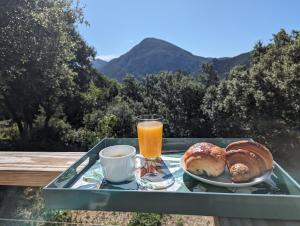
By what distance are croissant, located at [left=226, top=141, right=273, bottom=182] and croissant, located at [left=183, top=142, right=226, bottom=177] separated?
3 centimetres

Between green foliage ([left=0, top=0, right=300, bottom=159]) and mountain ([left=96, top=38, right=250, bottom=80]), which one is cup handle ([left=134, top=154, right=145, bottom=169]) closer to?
green foliage ([left=0, top=0, right=300, bottom=159])

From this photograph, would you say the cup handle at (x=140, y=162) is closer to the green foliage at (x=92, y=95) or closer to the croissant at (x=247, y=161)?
the croissant at (x=247, y=161)

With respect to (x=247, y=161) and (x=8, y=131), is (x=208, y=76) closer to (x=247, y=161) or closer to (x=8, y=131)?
(x=8, y=131)

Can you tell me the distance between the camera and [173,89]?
14.3 m

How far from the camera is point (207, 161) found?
3.12 ft

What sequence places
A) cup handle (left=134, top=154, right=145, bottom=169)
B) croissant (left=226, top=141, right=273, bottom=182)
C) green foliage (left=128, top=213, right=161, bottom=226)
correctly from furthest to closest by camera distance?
green foliage (left=128, top=213, right=161, bottom=226), cup handle (left=134, top=154, right=145, bottom=169), croissant (left=226, top=141, right=273, bottom=182)

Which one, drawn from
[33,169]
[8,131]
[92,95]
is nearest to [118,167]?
[33,169]

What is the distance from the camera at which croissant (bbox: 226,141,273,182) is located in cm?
91

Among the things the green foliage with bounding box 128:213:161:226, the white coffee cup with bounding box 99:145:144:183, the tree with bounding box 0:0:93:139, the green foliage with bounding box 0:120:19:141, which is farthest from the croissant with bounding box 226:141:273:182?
the green foliage with bounding box 0:120:19:141

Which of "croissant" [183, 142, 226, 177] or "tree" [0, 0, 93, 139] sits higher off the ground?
"tree" [0, 0, 93, 139]

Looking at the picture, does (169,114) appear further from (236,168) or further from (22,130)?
(236,168)

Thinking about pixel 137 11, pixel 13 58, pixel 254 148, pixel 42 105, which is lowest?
pixel 42 105

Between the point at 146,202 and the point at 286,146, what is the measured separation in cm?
828

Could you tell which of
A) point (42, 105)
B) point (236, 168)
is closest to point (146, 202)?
point (236, 168)
